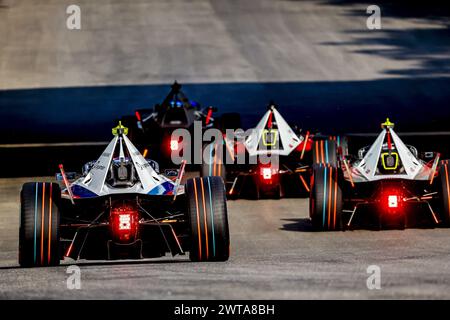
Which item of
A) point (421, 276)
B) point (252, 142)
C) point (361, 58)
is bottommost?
point (421, 276)

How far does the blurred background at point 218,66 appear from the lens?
3631 centimetres

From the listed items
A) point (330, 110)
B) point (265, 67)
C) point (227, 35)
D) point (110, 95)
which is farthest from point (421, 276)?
point (227, 35)

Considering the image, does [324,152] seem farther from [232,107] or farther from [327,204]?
[232,107]

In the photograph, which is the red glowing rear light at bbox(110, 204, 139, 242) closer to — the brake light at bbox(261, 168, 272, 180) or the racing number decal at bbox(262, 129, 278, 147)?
the brake light at bbox(261, 168, 272, 180)

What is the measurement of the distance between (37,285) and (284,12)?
4298 centimetres

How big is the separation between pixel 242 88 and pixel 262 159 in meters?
18.4

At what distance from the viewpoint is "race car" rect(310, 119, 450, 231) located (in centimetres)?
2038

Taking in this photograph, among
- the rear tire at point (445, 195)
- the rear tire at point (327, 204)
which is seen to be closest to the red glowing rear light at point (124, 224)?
the rear tire at point (327, 204)

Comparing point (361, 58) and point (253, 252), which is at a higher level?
point (361, 58)

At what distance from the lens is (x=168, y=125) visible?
28.8m

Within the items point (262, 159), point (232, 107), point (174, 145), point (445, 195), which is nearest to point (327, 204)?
point (445, 195)

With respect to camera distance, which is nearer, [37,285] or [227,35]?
[37,285]

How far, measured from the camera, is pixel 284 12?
56.6 metres

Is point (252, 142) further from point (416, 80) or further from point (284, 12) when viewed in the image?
point (284, 12)
